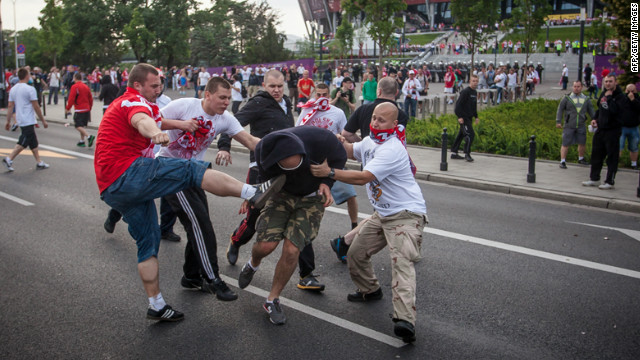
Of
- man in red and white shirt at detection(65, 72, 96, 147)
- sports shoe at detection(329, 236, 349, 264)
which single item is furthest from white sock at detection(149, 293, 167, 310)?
man in red and white shirt at detection(65, 72, 96, 147)

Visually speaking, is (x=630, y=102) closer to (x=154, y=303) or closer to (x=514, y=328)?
(x=514, y=328)

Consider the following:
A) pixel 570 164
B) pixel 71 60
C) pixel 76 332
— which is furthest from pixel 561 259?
pixel 71 60

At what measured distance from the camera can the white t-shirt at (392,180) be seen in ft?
16.0

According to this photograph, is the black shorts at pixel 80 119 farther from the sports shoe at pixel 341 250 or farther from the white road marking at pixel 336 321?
the white road marking at pixel 336 321

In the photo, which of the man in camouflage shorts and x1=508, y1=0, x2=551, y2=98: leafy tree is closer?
the man in camouflage shorts

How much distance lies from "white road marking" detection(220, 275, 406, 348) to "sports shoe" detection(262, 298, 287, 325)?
32cm

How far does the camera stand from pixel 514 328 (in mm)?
4910

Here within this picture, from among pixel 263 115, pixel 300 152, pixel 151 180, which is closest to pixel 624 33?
pixel 263 115

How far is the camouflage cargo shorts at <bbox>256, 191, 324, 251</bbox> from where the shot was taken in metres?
4.89

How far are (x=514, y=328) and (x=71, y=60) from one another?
7094 centimetres

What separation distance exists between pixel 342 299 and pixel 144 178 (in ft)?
7.14

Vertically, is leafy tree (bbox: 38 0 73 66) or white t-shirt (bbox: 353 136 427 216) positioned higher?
leafy tree (bbox: 38 0 73 66)

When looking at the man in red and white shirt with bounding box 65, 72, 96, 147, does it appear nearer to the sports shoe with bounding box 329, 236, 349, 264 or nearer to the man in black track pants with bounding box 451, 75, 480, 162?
the man in black track pants with bounding box 451, 75, 480, 162

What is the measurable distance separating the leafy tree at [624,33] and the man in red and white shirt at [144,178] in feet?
29.8
